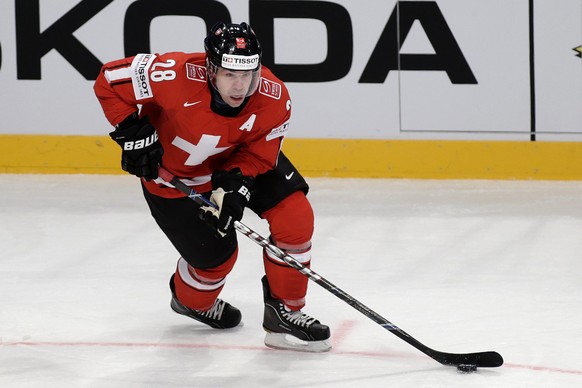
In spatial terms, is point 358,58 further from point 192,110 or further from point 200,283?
point 192,110

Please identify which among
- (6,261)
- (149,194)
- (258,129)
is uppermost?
(258,129)

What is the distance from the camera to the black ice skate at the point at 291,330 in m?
3.35

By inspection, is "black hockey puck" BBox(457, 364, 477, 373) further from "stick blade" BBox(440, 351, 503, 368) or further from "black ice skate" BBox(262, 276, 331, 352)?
"black ice skate" BBox(262, 276, 331, 352)

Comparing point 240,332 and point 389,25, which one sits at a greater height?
point 389,25

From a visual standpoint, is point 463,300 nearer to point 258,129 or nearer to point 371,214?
point 258,129

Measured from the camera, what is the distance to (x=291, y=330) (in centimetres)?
339

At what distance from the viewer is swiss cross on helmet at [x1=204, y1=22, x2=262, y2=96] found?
3.05 m

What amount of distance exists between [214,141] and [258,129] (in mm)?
130

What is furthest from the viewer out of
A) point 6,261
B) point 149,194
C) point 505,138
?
point 505,138

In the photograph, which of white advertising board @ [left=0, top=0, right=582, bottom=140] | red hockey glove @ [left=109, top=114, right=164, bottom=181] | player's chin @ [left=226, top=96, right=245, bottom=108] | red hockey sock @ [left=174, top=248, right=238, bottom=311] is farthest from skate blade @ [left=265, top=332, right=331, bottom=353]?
white advertising board @ [left=0, top=0, right=582, bottom=140]

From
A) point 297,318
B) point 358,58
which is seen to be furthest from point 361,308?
point 358,58

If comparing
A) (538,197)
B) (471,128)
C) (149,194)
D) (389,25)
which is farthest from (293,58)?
(149,194)

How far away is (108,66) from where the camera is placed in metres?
3.25

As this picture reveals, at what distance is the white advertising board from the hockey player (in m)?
2.70
